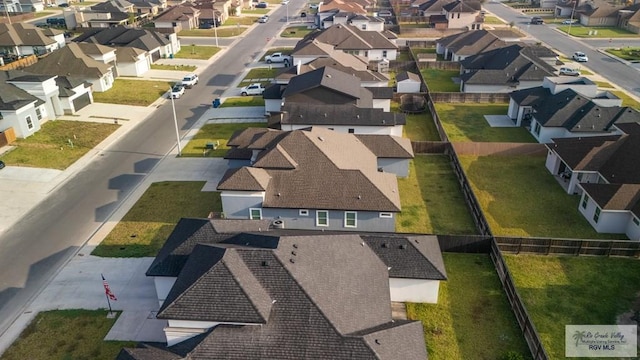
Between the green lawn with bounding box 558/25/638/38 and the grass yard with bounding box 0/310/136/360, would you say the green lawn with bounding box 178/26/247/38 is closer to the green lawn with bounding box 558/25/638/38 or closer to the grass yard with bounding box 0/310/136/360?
the green lawn with bounding box 558/25/638/38

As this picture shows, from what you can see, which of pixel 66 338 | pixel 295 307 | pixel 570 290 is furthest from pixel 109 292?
pixel 570 290

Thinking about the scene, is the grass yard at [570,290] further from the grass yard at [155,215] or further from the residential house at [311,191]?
the grass yard at [155,215]

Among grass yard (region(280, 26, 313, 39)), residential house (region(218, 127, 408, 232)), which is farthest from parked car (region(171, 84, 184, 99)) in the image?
grass yard (region(280, 26, 313, 39))

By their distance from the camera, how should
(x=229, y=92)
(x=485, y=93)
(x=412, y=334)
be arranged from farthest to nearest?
1. (x=229, y=92)
2. (x=485, y=93)
3. (x=412, y=334)

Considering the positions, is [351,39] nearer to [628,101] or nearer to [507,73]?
[507,73]

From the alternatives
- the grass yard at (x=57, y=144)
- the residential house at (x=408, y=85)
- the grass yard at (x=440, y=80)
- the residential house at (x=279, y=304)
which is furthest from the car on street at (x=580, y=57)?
the grass yard at (x=57, y=144)

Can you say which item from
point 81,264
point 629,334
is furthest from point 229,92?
point 629,334

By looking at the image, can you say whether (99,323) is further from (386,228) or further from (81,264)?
(386,228)
